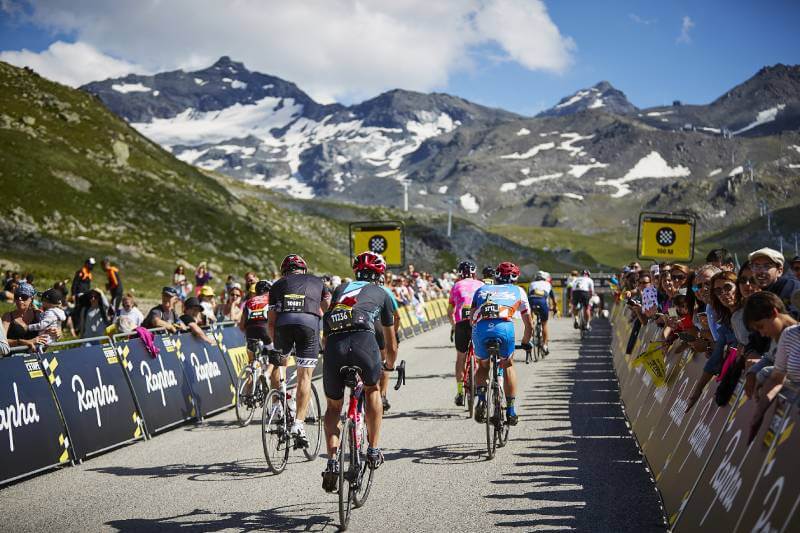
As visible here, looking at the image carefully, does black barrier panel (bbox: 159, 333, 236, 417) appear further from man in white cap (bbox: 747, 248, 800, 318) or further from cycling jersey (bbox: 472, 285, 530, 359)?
man in white cap (bbox: 747, 248, 800, 318)

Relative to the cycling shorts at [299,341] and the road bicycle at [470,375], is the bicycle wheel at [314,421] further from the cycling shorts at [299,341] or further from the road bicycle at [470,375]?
the road bicycle at [470,375]

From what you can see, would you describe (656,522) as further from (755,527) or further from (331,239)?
(331,239)

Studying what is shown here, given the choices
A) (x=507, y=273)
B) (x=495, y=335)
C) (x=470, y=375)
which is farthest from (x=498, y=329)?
(x=470, y=375)

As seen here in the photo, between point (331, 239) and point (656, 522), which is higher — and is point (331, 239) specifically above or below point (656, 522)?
above

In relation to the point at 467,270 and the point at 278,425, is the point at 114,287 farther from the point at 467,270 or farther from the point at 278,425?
the point at 278,425

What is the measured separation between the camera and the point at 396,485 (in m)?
7.82

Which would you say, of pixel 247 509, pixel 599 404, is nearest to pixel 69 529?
pixel 247 509

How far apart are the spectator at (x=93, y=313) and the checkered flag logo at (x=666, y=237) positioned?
1672 cm

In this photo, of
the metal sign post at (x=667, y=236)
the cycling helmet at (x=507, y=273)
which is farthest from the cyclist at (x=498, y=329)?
the metal sign post at (x=667, y=236)

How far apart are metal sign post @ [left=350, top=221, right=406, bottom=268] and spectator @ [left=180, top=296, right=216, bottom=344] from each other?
1914 cm

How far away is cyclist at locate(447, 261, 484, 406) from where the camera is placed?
12.5 meters

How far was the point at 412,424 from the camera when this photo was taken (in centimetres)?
1135

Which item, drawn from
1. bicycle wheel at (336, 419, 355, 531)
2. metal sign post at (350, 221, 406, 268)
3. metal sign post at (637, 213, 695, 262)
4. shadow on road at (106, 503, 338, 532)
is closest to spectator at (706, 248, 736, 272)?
bicycle wheel at (336, 419, 355, 531)

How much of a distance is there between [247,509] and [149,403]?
171 inches
